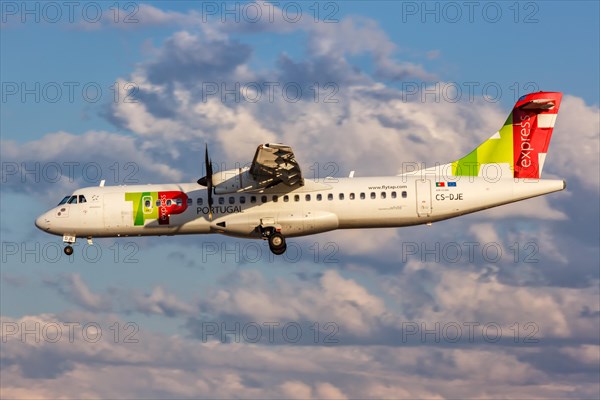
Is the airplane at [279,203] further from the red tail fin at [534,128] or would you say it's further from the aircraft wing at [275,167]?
the red tail fin at [534,128]

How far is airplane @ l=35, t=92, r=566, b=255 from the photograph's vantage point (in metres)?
37.7

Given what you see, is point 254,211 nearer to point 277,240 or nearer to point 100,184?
point 277,240

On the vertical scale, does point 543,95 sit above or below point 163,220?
above

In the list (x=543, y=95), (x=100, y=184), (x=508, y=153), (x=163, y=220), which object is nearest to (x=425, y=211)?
(x=508, y=153)

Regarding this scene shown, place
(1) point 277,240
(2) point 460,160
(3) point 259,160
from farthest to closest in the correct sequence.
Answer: (2) point 460,160 → (1) point 277,240 → (3) point 259,160

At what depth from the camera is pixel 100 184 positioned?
133 ft

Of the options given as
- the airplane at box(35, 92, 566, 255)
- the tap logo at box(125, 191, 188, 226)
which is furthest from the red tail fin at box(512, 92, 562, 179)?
the tap logo at box(125, 191, 188, 226)

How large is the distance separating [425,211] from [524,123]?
6771 mm

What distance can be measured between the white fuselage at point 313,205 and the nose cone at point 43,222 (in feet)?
6.99

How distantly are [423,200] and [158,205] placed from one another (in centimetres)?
1093

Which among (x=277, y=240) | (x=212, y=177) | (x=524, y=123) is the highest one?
(x=524, y=123)

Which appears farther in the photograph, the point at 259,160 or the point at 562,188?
the point at 562,188

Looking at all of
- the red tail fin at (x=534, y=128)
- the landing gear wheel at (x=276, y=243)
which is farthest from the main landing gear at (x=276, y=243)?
the red tail fin at (x=534, y=128)

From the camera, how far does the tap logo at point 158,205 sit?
3856cm
